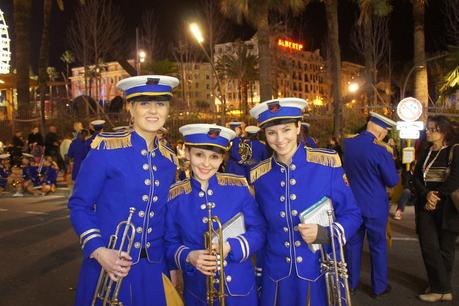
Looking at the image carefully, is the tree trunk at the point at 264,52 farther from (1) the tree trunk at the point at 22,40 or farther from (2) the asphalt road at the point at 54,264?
(1) the tree trunk at the point at 22,40

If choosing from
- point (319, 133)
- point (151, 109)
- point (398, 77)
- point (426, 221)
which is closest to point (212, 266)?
point (151, 109)

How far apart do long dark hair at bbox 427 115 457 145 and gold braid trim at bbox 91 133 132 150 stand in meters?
3.68

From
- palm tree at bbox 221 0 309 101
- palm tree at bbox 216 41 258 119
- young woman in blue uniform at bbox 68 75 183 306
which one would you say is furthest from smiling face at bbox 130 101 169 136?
palm tree at bbox 216 41 258 119

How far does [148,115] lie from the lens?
2.95 meters

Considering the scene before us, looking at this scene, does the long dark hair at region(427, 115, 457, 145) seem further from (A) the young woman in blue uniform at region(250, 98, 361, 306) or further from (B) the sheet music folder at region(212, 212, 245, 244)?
(B) the sheet music folder at region(212, 212, 245, 244)

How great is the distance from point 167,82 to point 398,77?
4994 centimetres

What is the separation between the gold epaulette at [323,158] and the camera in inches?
122

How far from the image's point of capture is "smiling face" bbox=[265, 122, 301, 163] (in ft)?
10.00

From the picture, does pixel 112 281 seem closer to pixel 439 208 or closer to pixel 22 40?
pixel 439 208

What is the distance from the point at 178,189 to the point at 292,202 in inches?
28.9

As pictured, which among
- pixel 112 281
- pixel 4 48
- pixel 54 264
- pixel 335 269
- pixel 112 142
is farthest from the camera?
pixel 4 48

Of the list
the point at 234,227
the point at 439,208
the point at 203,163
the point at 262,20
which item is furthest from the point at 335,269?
the point at 262,20

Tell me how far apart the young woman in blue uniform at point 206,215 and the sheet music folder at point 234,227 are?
2cm

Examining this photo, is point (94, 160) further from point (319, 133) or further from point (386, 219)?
point (319, 133)
